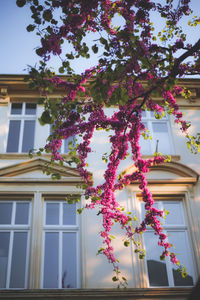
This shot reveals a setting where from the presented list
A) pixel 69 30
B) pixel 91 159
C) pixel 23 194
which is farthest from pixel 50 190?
pixel 69 30

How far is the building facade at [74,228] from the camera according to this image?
8250mm

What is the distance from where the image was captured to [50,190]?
9680 mm

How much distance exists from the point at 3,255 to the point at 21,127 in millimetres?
4124

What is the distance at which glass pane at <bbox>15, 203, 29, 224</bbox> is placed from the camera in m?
9.23

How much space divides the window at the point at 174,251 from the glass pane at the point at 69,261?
1792 mm

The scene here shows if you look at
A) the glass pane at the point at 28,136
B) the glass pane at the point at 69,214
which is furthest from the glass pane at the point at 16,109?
the glass pane at the point at 69,214

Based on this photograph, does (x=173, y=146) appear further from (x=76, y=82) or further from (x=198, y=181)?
(x=76, y=82)

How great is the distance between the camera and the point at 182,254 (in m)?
9.02

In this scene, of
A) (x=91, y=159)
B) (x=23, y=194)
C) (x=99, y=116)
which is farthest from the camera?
(x=91, y=159)

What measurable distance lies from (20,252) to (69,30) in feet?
17.6

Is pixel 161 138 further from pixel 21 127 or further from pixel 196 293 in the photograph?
pixel 196 293

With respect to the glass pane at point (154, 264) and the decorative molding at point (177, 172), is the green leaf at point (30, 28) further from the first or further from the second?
the glass pane at point (154, 264)

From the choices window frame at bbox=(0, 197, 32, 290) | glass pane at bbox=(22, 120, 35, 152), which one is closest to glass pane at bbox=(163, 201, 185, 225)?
window frame at bbox=(0, 197, 32, 290)

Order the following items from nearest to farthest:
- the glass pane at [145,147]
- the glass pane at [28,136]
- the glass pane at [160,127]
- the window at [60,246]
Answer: the window at [60,246] < the glass pane at [28,136] < the glass pane at [145,147] < the glass pane at [160,127]
